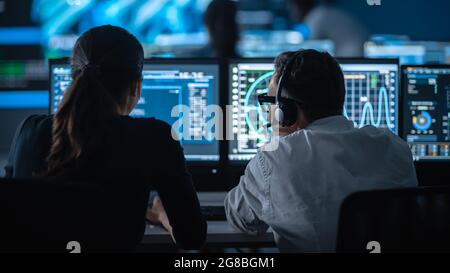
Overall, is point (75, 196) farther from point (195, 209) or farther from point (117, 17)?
point (117, 17)

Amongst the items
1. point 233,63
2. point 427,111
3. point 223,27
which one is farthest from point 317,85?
point 223,27

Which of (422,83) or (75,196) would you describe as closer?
(75,196)

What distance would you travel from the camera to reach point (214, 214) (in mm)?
2031

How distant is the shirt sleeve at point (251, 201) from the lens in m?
1.59

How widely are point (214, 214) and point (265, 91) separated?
1.75 ft

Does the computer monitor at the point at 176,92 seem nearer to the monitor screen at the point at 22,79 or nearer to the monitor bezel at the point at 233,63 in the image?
the monitor bezel at the point at 233,63

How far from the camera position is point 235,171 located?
2.36 meters

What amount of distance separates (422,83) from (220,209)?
0.94m

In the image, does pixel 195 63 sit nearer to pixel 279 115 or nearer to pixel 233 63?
pixel 233 63

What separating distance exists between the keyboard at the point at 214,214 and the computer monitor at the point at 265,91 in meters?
0.31

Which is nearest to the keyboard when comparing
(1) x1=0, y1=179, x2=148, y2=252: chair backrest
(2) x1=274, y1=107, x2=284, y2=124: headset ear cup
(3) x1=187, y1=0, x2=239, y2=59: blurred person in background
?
(2) x1=274, y1=107, x2=284, y2=124: headset ear cup

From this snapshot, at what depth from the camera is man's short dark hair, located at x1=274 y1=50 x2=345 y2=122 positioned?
1.63 metres

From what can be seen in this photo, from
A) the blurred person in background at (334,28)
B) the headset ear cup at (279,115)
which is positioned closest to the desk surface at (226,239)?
the headset ear cup at (279,115)

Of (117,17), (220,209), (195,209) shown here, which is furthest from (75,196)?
(117,17)
